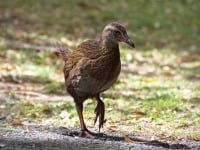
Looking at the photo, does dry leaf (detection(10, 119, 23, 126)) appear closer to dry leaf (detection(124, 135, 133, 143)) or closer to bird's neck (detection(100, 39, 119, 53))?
dry leaf (detection(124, 135, 133, 143))

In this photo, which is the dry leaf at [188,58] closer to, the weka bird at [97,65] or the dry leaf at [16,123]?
the dry leaf at [16,123]

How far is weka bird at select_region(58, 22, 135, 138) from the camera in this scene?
759 cm

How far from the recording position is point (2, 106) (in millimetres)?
10570

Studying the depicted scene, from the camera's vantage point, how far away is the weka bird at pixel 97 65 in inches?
299

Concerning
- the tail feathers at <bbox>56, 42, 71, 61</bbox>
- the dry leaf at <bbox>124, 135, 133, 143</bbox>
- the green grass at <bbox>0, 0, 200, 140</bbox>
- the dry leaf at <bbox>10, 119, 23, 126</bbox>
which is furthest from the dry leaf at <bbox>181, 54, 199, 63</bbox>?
the dry leaf at <bbox>124, 135, 133, 143</bbox>

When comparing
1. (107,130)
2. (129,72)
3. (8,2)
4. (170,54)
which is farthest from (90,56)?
(8,2)

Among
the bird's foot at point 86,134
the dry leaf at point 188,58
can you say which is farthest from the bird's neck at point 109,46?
the dry leaf at point 188,58

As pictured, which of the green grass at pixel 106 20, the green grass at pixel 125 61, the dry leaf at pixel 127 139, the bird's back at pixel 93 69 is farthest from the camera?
the green grass at pixel 106 20

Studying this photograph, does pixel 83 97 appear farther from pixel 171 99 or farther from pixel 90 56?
pixel 171 99

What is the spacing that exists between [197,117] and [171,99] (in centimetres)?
146

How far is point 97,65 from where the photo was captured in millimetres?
7582

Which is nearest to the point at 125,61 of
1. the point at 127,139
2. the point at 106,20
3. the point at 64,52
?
the point at 106,20

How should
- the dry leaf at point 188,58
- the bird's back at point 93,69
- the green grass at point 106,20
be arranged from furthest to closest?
the green grass at point 106,20, the dry leaf at point 188,58, the bird's back at point 93,69

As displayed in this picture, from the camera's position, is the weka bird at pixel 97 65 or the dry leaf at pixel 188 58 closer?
the weka bird at pixel 97 65
